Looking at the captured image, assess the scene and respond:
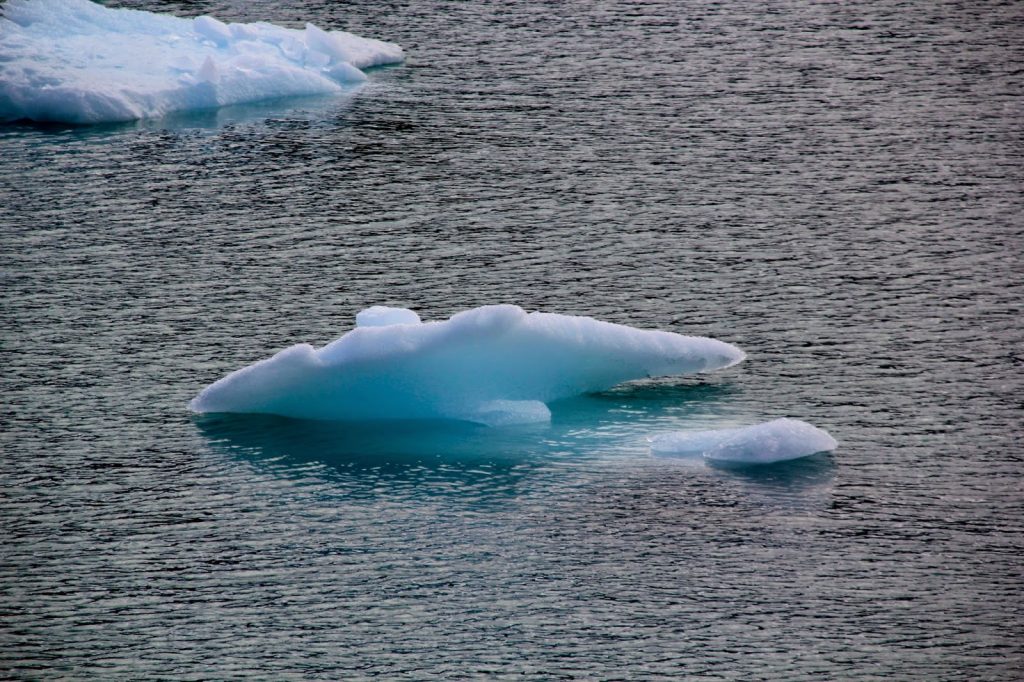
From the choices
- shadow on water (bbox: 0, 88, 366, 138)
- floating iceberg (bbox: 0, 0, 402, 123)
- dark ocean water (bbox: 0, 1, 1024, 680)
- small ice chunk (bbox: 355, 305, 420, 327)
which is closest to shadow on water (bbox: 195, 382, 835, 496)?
dark ocean water (bbox: 0, 1, 1024, 680)

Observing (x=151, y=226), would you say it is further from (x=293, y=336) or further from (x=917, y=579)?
(x=917, y=579)

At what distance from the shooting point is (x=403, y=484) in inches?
291

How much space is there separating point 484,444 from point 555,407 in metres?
0.54

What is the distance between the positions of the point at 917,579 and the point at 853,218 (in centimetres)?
550

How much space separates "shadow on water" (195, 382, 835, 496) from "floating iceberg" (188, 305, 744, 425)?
0.26 feet

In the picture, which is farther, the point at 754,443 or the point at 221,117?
the point at 221,117

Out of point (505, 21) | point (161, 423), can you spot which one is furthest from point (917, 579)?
point (505, 21)

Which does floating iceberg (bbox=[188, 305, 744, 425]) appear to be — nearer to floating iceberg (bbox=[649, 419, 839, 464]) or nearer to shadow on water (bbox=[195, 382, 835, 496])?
shadow on water (bbox=[195, 382, 835, 496])

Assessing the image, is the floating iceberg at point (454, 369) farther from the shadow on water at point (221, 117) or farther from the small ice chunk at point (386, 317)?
the shadow on water at point (221, 117)

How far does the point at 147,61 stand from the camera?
49.0 feet

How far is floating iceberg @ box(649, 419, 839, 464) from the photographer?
7.47 m

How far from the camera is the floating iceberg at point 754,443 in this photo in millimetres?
7473

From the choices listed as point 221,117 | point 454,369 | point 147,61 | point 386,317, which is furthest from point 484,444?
point 147,61

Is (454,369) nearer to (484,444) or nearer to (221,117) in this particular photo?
(484,444)
